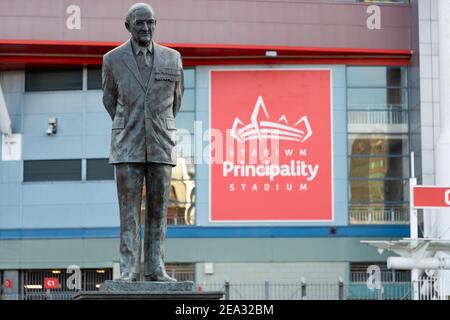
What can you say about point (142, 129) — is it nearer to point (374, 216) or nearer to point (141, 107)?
point (141, 107)

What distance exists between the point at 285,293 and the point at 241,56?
985 centimetres

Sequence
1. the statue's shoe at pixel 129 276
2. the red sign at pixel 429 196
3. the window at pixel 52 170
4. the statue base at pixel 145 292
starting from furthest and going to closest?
the window at pixel 52 170 < the red sign at pixel 429 196 < the statue's shoe at pixel 129 276 < the statue base at pixel 145 292

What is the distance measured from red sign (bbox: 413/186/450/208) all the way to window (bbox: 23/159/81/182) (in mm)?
15151

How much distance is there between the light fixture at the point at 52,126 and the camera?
4672 cm

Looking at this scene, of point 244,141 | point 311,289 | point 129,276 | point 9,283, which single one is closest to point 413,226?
point 311,289

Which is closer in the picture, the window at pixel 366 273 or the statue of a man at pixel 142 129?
the statue of a man at pixel 142 129

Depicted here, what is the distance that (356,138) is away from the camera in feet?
152

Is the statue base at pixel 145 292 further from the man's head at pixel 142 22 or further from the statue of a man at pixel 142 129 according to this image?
the man's head at pixel 142 22

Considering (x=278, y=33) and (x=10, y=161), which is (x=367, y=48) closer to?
(x=278, y=33)

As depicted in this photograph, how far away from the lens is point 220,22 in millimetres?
45312

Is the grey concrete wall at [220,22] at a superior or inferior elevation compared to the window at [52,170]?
superior

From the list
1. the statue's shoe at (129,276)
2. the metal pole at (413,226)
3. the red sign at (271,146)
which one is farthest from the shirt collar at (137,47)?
the red sign at (271,146)

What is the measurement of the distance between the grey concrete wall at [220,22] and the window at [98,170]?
514cm
